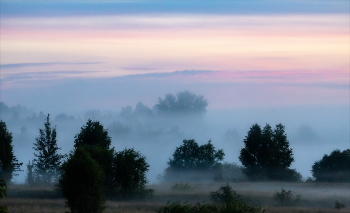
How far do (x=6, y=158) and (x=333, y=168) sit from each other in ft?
130

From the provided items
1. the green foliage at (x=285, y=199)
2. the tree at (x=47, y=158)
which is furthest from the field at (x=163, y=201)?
the tree at (x=47, y=158)

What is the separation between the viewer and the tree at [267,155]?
57.9m

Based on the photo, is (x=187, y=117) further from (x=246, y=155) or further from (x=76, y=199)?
(x=76, y=199)

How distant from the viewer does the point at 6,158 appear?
153 ft

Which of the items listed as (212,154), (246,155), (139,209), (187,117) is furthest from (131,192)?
(187,117)

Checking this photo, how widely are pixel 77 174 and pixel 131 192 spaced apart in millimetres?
16090

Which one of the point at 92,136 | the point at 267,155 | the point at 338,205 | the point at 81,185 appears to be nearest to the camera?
the point at 81,185

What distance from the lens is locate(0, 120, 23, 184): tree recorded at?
46.4 m

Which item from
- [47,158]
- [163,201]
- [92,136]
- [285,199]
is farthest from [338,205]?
[47,158]

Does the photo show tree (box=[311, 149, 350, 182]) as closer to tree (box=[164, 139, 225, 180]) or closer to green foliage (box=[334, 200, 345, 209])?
tree (box=[164, 139, 225, 180])

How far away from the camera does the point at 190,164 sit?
239 ft

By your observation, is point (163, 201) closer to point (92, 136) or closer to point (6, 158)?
point (92, 136)

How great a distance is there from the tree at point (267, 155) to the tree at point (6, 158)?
28.6 metres

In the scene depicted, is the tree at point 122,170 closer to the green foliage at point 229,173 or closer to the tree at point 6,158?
the tree at point 6,158
